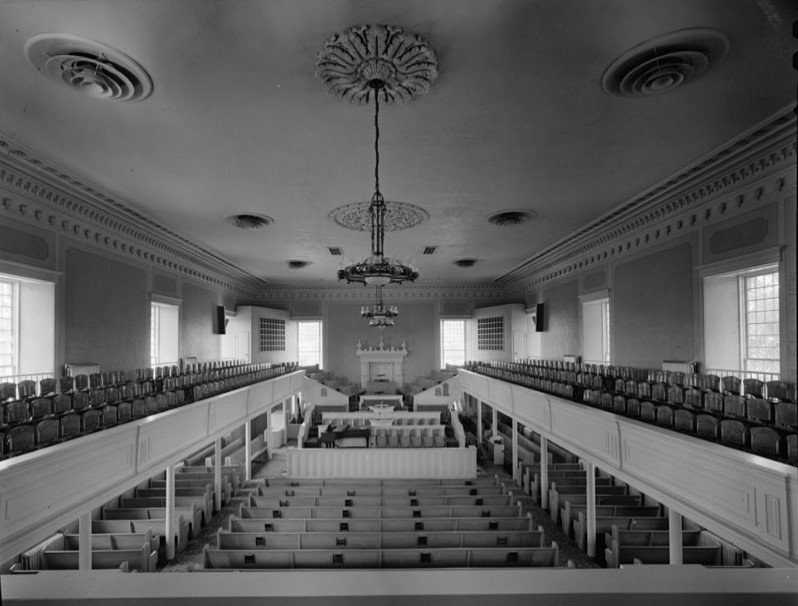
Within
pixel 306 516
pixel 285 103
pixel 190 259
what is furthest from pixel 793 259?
pixel 190 259

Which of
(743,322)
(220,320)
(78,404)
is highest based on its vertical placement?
(220,320)

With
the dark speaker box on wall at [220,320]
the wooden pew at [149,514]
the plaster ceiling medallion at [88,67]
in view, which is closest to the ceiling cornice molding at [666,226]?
the plaster ceiling medallion at [88,67]

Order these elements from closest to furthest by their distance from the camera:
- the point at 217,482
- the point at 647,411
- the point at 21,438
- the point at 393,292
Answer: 1. the point at 21,438
2. the point at 647,411
3. the point at 217,482
4. the point at 393,292

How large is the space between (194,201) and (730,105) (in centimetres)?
817

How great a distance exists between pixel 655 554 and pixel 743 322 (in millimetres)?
3890

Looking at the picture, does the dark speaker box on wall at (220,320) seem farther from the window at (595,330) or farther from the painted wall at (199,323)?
the window at (595,330)

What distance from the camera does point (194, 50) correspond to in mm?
3891

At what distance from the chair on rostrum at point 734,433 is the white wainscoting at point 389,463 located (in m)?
6.92

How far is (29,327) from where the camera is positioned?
7.16m

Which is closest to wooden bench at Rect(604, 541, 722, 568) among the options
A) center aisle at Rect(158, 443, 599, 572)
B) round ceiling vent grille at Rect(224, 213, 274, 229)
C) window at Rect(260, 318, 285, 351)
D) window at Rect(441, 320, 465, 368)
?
center aisle at Rect(158, 443, 599, 572)

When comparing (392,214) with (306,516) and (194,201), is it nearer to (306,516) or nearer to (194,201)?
(194,201)

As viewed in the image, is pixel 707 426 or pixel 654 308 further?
pixel 654 308

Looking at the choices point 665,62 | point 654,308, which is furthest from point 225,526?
point 665,62

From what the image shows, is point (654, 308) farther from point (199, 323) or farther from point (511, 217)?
point (199, 323)
